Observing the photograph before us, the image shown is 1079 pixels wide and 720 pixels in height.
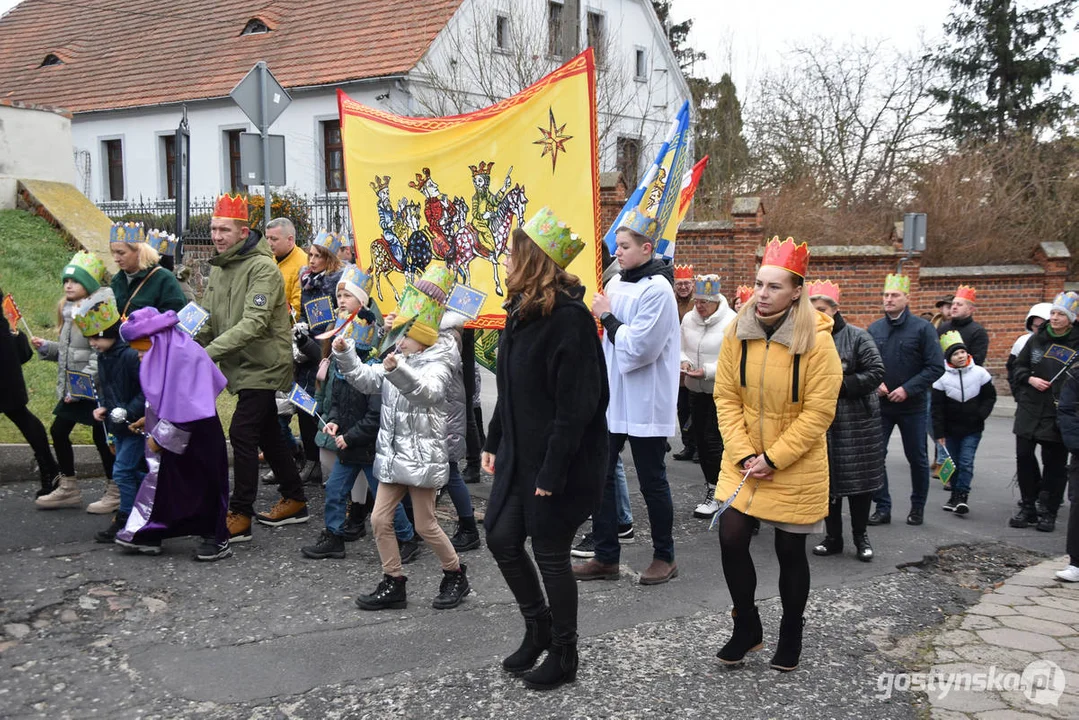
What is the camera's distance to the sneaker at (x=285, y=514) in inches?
264

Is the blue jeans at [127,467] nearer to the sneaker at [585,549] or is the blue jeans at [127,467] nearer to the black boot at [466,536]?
the black boot at [466,536]

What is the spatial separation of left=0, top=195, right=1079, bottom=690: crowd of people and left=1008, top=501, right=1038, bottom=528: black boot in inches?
0.7

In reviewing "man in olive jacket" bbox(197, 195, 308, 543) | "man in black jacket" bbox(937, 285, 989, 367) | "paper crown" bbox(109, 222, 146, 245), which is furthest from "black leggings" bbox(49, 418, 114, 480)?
"man in black jacket" bbox(937, 285, 989, 367)

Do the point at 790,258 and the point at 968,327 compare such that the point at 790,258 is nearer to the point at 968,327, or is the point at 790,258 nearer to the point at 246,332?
the point at 246,332

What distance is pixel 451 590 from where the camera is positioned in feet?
17.1

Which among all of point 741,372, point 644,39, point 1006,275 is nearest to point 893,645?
point 741,372

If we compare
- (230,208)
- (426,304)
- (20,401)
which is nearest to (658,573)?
(426,304)

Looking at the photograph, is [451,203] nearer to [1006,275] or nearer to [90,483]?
[90,483]

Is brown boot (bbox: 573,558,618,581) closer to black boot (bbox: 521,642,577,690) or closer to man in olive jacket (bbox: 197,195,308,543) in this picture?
black boot (bbox: 521,642,577,690)

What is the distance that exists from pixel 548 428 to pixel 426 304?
1183 mm

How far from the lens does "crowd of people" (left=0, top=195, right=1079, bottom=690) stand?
13.8 feet

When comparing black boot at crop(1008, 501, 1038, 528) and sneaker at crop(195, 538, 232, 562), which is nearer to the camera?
sneaker at crop(195, 538, 232, 562)

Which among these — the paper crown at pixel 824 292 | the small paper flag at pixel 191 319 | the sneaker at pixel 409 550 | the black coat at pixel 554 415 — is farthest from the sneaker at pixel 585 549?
the small paper flag at pixel 191 319

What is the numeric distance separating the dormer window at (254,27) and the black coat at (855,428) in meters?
26.7
